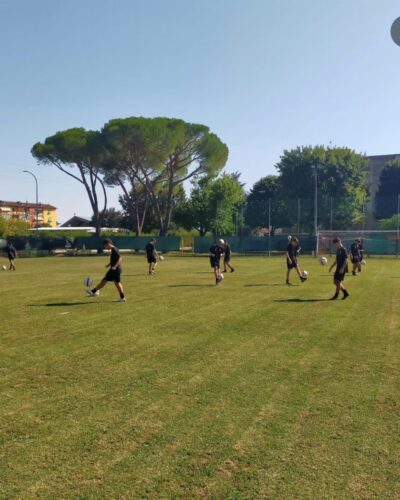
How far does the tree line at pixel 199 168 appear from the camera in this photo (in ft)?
181

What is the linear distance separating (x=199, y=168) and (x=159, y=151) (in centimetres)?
624

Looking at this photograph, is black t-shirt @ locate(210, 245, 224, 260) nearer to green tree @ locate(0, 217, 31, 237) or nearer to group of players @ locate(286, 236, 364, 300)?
group of players @ locate(286, 236, 364, 300)

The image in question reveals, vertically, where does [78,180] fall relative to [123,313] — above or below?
above

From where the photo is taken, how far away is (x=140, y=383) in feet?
21.0

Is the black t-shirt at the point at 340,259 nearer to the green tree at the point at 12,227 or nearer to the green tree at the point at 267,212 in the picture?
the green tree at the point at 267,212

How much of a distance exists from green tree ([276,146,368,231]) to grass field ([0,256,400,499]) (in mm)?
46752

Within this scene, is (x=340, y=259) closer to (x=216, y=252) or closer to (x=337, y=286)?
(x=337, y=286)

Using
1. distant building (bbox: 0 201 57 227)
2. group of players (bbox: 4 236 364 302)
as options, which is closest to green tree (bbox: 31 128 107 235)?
group of players (bbox: 4 236 364 302)

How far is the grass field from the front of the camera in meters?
3.89

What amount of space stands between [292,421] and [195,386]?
62.8 inches

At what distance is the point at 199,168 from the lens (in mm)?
60031

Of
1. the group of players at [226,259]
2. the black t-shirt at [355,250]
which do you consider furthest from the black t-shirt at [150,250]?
the black t-shirt at [355,250]

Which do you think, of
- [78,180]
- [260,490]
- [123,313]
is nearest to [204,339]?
[123,313]

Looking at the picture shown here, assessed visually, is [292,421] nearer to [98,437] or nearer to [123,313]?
[98,437]
